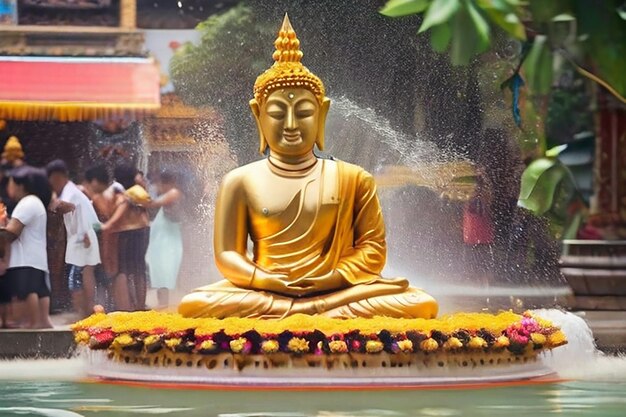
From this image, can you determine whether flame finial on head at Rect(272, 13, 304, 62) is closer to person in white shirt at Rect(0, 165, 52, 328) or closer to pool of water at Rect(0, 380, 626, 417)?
pool of water at Rect(0, 380, 626, 417)

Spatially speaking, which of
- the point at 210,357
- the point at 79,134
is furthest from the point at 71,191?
the point at 210,357

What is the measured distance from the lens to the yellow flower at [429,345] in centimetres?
559

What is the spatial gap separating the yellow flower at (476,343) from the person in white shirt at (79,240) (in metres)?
4.88

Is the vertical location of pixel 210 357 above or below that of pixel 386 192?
below

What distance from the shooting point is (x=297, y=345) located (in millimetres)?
5535

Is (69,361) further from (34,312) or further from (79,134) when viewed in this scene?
(79,134)

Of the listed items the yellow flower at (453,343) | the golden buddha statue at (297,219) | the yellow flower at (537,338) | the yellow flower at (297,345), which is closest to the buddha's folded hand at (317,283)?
the golden buddha statue at (297,219)

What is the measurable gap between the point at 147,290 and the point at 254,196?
3956 millimetres

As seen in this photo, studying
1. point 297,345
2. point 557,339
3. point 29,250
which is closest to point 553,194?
point 557,339

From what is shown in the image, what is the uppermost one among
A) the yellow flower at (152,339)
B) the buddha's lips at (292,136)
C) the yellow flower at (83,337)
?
the buddha's lips at (292,136)

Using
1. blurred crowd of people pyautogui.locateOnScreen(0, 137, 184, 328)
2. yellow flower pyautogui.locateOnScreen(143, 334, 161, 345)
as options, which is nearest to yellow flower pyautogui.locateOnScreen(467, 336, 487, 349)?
yellow flower pyautogui.locateOnScreen(143, 334, 161, 345)

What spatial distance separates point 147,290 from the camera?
10141 millimetres

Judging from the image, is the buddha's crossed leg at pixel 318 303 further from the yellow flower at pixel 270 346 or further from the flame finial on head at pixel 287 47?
the flame finial on head at pixel 287 47

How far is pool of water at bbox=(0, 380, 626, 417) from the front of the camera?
4.55 meters
